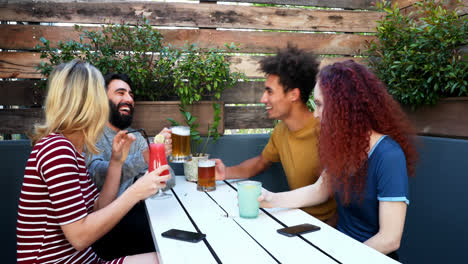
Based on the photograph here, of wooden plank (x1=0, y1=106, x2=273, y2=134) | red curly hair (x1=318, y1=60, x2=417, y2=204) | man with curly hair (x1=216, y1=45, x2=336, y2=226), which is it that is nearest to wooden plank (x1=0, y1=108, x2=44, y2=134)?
wooden plank (x1=0, y1=106, x2=273, y2=134)

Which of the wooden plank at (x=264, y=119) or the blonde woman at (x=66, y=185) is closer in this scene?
the blonde woman at (x=66, y=185)

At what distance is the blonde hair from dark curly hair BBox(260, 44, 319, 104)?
125cm

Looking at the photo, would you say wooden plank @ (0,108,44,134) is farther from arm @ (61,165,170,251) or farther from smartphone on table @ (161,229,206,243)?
smartphone on table @ (161,229,206,243)

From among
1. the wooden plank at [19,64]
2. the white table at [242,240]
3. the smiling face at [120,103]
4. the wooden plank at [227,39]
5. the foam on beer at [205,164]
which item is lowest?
the white table at [242,240]

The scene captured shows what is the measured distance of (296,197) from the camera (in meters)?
1.58

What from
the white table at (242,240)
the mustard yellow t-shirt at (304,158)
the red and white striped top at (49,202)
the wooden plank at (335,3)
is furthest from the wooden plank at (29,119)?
the red and white striped top at (49,202)

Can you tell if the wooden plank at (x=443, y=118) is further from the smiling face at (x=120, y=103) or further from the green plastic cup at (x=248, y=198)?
the smiling face at (x=120, y=103)

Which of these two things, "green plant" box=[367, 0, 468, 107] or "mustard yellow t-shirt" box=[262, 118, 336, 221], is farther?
"green plant" box=[367, 0, 468, 107]

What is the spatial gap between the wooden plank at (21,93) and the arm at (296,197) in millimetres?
2052

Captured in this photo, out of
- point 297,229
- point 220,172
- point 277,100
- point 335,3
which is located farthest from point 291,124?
point 335,3

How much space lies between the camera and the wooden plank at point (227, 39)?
2.67 metres

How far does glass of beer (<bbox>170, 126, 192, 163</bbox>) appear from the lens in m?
1.89

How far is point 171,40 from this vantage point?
2.92m

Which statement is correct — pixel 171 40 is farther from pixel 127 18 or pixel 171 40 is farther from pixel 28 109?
pixel 28 109
